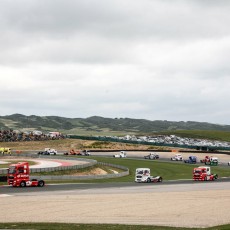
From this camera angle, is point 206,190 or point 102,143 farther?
point 102,143

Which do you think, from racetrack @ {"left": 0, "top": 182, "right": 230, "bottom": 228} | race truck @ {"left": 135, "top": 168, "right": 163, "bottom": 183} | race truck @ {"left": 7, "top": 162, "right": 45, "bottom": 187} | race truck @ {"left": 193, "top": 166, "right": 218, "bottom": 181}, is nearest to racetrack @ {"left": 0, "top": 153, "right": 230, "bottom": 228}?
racetrack @ {"left": 0, "top": 182, "right": 230, "bottom": 228}

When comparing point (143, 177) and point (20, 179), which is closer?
point (20, 179)

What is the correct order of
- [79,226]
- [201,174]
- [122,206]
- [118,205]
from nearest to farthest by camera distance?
[79,226]
[122,206]
[118,205]
[201,174]

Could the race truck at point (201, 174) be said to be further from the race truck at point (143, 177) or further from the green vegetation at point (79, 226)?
the green vegetation at point (79, 226)

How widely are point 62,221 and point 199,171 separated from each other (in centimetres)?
3709

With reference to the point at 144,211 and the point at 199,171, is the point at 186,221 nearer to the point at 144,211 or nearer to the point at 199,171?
the point at 144,211

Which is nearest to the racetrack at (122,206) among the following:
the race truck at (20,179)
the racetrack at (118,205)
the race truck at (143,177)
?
the racetrack at (118,205)

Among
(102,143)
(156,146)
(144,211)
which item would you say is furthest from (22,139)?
(144,211)

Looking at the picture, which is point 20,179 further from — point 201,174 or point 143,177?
point 201,174

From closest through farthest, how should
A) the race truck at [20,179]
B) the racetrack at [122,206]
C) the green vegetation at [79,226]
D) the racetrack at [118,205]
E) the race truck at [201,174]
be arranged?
1. the green vegetation at [79,226]
2. the racetrack at [122,206]
3. the racetrack at [118,205]
4. the race truck at [20,179]
5. the race truck at [201,174]

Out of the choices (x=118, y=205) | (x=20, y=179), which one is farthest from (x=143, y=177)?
(x=118, y=205)

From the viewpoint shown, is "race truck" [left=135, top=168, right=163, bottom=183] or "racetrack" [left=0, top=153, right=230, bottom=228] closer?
"racetrack" [left=0, top=153, right=230, bottom=228]

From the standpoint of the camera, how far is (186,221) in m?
29.8

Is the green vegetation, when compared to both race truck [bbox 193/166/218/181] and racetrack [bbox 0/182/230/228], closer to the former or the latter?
racetrack [bbox 0/182/230/228]
